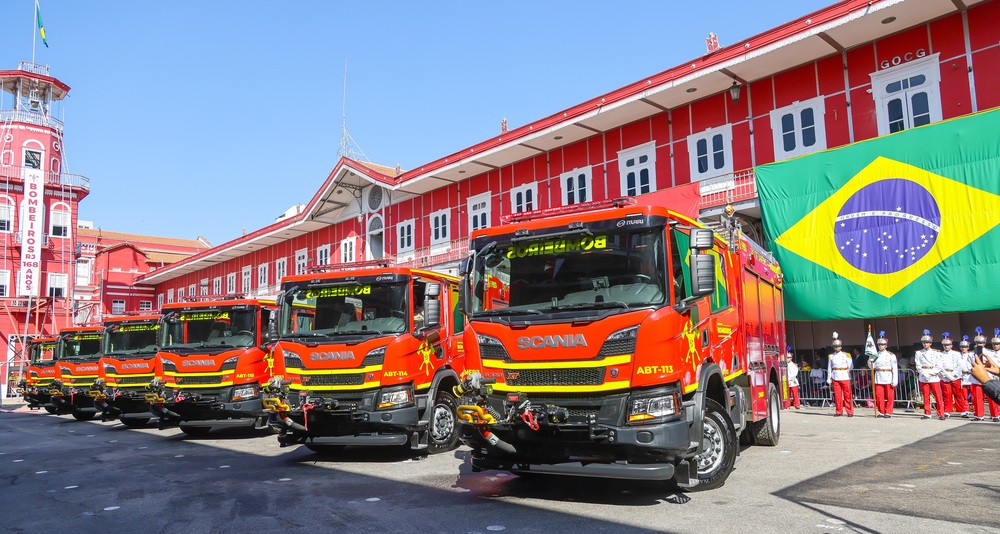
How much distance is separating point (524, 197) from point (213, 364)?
15308mm

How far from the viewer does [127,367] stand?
15.5 metres

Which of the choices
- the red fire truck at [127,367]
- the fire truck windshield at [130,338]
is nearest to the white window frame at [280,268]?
the red fire truck at [127,367]

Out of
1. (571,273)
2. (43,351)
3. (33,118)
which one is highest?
(33,118)

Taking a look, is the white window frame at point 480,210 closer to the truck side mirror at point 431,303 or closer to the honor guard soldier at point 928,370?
the honor guard soldier at point 928,370

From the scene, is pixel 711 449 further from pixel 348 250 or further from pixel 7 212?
pixel 7 212

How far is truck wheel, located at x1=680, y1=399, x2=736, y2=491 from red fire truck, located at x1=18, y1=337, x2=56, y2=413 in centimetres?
2118

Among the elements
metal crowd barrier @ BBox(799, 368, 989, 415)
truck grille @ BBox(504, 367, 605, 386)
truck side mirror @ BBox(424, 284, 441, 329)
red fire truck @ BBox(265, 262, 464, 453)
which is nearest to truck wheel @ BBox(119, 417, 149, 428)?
red fire truck @ BBox(265, 262, 464, 453)

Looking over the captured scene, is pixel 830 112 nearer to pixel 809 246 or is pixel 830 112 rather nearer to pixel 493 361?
pixel 809 246

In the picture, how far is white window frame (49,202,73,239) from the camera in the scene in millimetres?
46156

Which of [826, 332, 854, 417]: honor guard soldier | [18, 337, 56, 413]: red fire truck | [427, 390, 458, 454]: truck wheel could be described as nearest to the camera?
[427, 390, 458, 454]: truck wheel

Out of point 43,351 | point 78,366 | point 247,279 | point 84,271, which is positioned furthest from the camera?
point 84,271

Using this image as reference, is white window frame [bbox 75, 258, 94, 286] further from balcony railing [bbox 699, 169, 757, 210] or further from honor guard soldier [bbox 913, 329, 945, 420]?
honor guard soldier [bbox 913, 329, 945, 420]

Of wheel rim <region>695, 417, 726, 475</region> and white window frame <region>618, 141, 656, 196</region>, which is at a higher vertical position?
white window frame <region>618, 141, 656, 196</region>

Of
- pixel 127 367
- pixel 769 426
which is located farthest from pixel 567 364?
pixel 127 367
